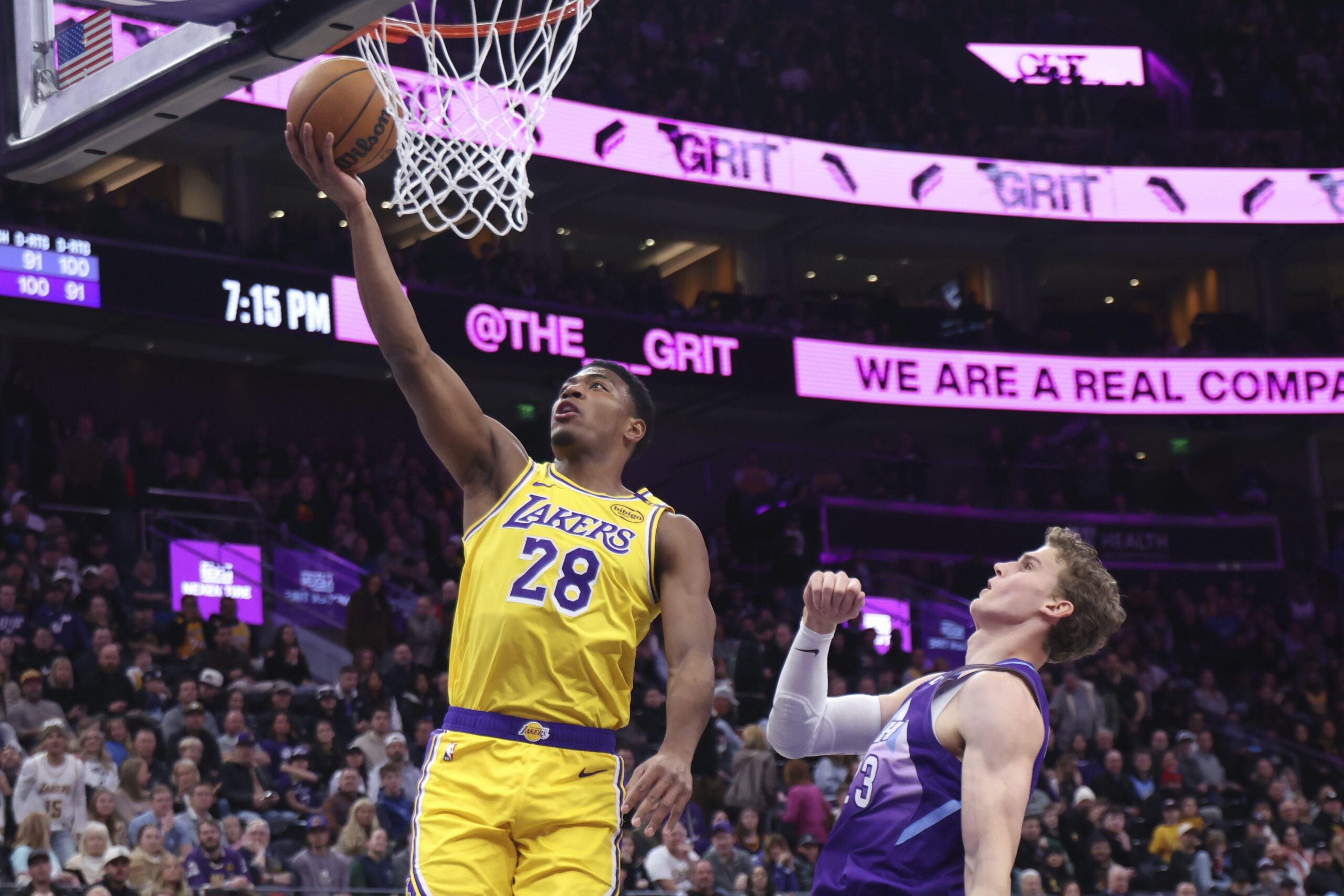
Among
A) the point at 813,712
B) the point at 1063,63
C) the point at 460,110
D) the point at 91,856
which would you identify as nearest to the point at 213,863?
the point at 91,856

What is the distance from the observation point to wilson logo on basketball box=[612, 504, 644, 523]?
4.35 meters

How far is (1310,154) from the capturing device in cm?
2561

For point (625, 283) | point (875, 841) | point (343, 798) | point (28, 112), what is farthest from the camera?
point (625, 283)

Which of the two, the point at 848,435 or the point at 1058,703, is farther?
the point at 848,435

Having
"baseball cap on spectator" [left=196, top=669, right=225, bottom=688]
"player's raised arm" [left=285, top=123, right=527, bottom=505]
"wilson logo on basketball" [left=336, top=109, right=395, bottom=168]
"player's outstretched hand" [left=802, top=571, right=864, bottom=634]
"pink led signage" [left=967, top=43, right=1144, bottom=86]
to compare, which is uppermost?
"pink led signage" [left=967, top=43, right=1144, bottom=86]

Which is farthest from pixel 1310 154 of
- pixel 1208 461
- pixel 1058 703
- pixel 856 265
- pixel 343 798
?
pixel 343 798

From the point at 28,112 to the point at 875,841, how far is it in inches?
139

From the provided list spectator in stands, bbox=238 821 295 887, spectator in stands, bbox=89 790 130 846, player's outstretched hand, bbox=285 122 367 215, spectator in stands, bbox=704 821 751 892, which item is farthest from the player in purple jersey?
spectator in stands, bbox=704 821 751 892

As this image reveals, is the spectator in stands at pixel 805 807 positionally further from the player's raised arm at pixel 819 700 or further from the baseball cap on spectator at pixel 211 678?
the player's raised arm at pixel 819 700

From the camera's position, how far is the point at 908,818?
3385 millimetres

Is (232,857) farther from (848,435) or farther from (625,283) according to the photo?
(848,435)

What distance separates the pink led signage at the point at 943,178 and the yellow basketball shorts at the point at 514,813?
17.4 metres

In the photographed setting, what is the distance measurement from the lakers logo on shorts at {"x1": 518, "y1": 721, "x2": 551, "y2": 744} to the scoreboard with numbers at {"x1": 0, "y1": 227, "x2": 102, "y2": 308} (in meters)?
13.6

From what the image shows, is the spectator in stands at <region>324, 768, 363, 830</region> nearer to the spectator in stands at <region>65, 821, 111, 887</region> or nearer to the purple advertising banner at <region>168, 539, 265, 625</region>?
the spectator in stands at <region>65, 821, 111, 887</region>
